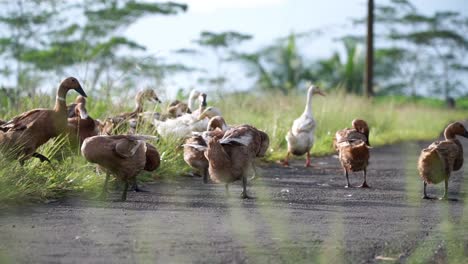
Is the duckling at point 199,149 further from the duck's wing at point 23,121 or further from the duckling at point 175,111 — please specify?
the duckling at point 175,111

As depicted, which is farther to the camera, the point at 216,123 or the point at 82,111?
the point at 216,123

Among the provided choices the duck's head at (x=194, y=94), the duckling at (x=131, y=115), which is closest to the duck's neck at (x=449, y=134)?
the duckling at (x=131, y=115)

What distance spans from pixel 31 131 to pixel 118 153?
1.15 meters

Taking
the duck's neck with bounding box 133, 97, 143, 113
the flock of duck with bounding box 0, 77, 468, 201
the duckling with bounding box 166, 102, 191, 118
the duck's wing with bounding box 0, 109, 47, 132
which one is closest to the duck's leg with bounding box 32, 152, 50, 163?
the flock of duck with bounding box 0, 77, 468, 201

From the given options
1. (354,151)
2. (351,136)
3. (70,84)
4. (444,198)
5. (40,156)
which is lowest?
(444,198)

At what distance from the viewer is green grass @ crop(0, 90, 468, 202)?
9.97 meters

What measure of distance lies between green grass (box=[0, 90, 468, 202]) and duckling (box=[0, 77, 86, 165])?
0.19m

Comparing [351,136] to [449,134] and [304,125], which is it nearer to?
[449,134]

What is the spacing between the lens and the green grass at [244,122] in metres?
9.97

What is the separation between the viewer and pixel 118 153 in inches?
382

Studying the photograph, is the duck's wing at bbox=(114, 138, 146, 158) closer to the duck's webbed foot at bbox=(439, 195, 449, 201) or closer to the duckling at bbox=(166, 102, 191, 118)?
the duck's webbed foot at bbox=(439, 195, 449, 201)

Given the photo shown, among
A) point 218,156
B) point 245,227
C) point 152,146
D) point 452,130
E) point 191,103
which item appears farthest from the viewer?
point 191,103

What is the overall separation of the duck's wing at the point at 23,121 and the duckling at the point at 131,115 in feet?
5.26

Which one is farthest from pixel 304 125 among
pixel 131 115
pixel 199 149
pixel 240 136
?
pixel 240 136
